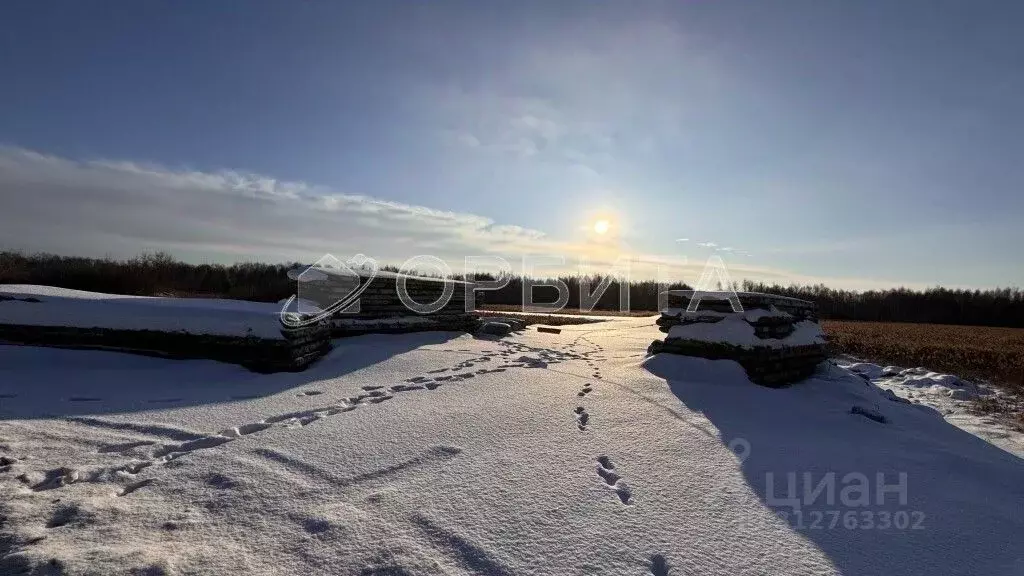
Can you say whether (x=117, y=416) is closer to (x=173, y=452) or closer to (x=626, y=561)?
(x=173, y=452)

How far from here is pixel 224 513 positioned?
100 inches

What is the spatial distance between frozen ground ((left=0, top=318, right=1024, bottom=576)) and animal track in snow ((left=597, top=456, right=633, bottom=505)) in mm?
21

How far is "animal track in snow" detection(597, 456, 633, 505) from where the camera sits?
9.99 ft

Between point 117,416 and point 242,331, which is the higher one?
point 242,331

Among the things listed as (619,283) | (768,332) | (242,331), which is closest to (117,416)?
(242,331)

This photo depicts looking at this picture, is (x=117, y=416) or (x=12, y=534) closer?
(x=12, y=534)

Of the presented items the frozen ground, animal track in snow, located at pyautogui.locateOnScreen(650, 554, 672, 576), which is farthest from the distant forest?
animal track in snow, located at pyautogui.locateOnScreen(650, 554, 672, 576)

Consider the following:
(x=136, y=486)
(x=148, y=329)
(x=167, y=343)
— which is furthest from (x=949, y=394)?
(x=148, y=329)

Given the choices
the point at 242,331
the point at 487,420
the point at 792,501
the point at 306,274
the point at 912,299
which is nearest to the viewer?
the point at 792,501

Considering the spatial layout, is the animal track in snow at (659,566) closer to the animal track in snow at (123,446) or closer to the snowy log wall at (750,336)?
the animal track in snow at (123,446)

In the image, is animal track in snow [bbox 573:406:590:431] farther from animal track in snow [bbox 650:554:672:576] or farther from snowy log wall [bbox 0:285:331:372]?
snowy log wall [bbox 0:285:331:372]

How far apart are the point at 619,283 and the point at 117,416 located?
36.2 metres

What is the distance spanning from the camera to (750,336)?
270 inches

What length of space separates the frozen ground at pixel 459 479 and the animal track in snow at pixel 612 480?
2 centimetres
